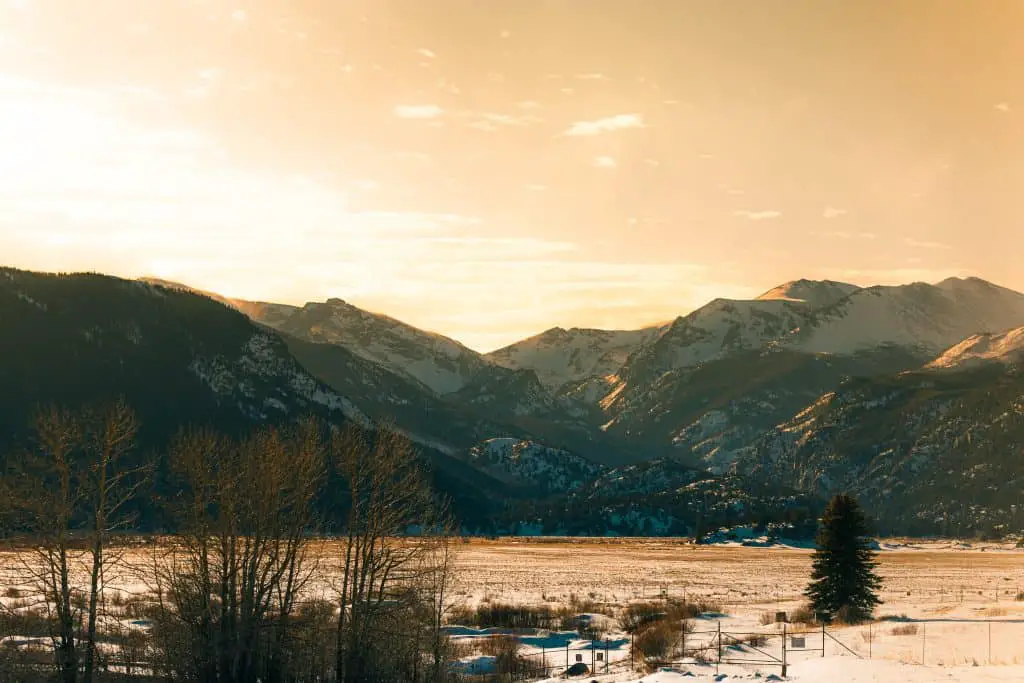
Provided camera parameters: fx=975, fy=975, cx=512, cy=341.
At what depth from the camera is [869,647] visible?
47594 millimetres

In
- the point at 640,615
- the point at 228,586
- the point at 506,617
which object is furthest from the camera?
the point at 640,615

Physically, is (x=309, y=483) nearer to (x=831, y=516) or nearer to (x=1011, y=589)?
(x=831, y=516)

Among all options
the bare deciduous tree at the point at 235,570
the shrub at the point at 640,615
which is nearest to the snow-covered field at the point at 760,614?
the shrub at the point at 640,615

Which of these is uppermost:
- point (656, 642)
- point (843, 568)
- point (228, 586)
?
point (228, 586)

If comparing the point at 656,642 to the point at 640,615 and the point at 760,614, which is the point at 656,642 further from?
the point at 760,614

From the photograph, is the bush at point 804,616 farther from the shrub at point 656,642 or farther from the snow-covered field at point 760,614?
the shrub at point 656,642

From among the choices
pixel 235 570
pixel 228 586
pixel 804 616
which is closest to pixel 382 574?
pixel 228 586

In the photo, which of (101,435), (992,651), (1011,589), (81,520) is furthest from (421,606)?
(81,520)

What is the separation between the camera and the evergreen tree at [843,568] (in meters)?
64.2

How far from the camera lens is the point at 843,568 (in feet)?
215

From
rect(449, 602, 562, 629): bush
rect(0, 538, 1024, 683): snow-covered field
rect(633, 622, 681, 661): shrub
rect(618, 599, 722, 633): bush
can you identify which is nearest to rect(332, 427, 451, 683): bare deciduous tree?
rect(0, 538, 1024, 683): snow-covered field

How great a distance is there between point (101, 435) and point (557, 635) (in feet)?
102

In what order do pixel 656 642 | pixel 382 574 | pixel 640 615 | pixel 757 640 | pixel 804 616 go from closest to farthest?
pixel 757 640 < pixel 656 642 < pixel 382 574 < pixel 804 616 < pixel 640 615

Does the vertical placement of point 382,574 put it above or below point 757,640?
above
